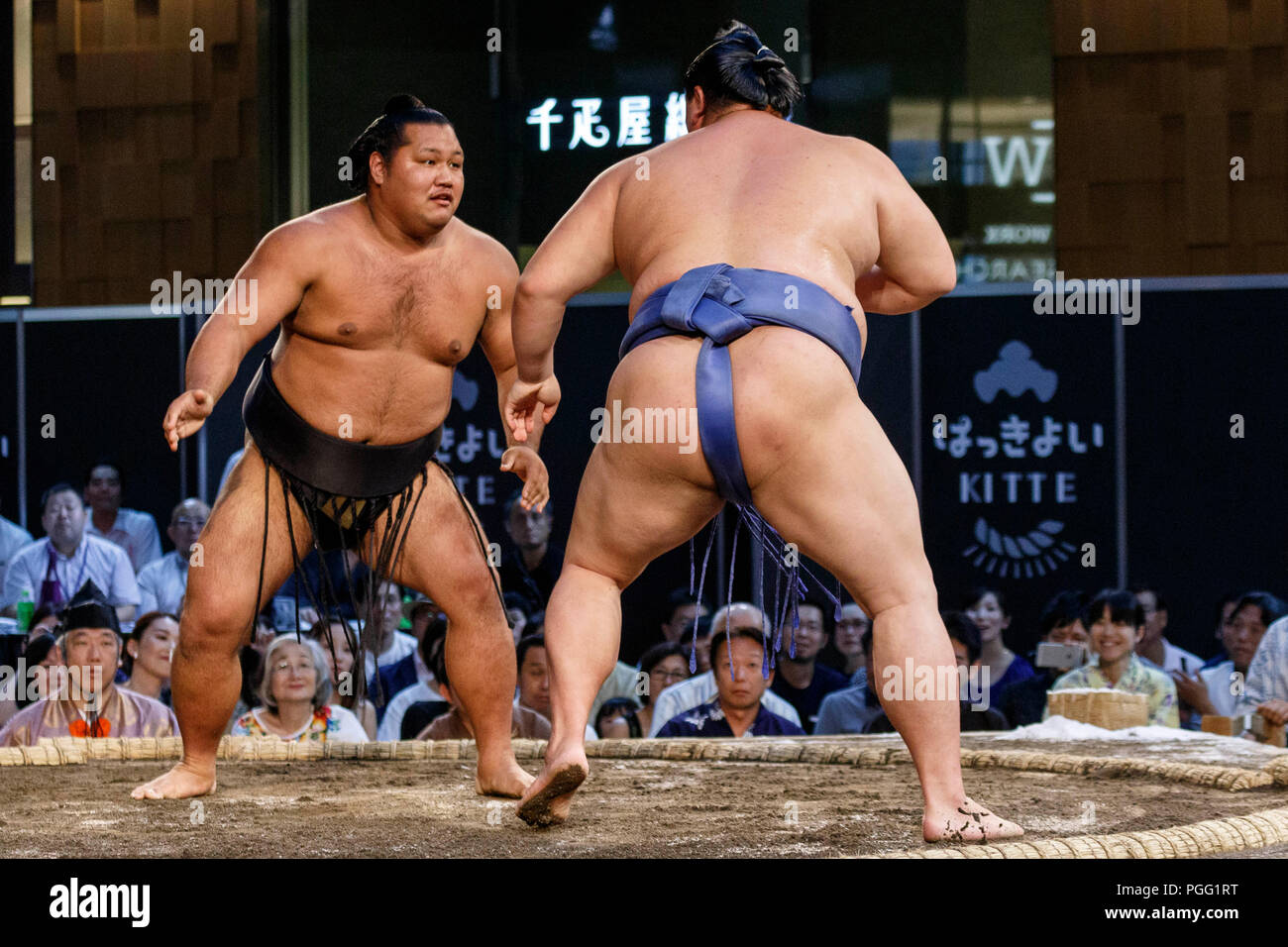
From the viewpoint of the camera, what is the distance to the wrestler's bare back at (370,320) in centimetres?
253

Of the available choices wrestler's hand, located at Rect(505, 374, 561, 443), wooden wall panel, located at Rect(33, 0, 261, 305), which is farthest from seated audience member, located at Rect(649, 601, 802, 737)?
wooden wall panel, located at Rect(33, 0, 261, 305)

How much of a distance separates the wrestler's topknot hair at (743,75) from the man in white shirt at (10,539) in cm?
383

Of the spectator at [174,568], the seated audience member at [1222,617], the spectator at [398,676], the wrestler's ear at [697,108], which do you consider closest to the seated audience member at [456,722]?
the spectator at [398,676]

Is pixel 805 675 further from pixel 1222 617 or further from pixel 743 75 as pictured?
pixel 743 75

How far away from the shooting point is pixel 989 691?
4.41m

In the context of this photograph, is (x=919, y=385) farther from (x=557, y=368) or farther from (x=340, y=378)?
(x=340, y=378)

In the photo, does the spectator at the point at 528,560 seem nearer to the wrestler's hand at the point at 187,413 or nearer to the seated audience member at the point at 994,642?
the seated audience member at the point at 994,642

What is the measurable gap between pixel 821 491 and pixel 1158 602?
3166mm

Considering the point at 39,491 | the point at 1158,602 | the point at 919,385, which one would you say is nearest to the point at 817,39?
the point at 919,385

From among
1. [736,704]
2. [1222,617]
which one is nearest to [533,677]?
[736,704]

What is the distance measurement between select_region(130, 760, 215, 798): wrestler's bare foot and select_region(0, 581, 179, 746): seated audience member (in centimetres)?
113

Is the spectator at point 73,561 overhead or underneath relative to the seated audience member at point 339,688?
overhead

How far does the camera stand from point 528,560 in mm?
4754

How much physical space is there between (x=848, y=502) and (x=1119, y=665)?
2556 millimetres
